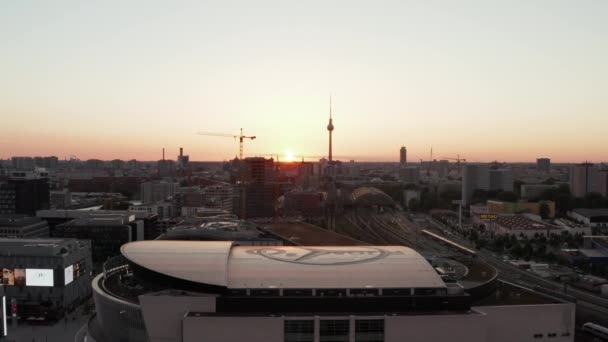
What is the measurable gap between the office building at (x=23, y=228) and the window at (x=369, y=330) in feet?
63.6

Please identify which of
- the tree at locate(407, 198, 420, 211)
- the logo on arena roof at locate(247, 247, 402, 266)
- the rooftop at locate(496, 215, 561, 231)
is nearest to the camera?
the logo on arena roof at locate(247, 247, 402, 266)

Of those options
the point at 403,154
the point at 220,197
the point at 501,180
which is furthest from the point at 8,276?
the point at 403,154

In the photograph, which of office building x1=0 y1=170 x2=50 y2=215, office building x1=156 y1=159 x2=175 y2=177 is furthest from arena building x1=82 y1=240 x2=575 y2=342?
office building x1=156 y1=159 x2=175 y2=177

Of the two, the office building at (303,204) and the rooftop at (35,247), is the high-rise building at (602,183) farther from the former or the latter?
the rooftop at (35,247)

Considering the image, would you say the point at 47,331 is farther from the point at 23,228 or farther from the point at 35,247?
the point at 23,228

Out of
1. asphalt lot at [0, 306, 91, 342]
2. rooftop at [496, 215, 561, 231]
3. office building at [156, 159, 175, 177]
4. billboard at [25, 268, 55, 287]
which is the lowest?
asphalt lot at [0, 306, 91, 342]

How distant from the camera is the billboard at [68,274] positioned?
54.5 ft

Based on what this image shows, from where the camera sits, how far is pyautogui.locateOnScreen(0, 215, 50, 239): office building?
2478 cm

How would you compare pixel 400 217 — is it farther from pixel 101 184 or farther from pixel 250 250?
pixel 101 184

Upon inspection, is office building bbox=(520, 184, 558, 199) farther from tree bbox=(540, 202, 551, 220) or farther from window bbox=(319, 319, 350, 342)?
window bbox=(319, 319, 350, 342)

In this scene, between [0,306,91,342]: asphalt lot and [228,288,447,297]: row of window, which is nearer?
[228,288,447,297]: row of window

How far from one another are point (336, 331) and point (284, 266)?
1.97m

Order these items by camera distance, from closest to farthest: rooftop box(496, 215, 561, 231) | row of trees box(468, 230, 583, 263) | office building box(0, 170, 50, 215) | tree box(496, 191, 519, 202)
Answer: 1. row of trees box(468, 230, 583, 263)
2. rooftop box(496, 215, 561, 231)
3. office building box(0, 170, 50, 215)
4. tree box(496, 191, 519, 202)

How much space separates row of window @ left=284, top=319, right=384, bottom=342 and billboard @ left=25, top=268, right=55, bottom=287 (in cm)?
944
